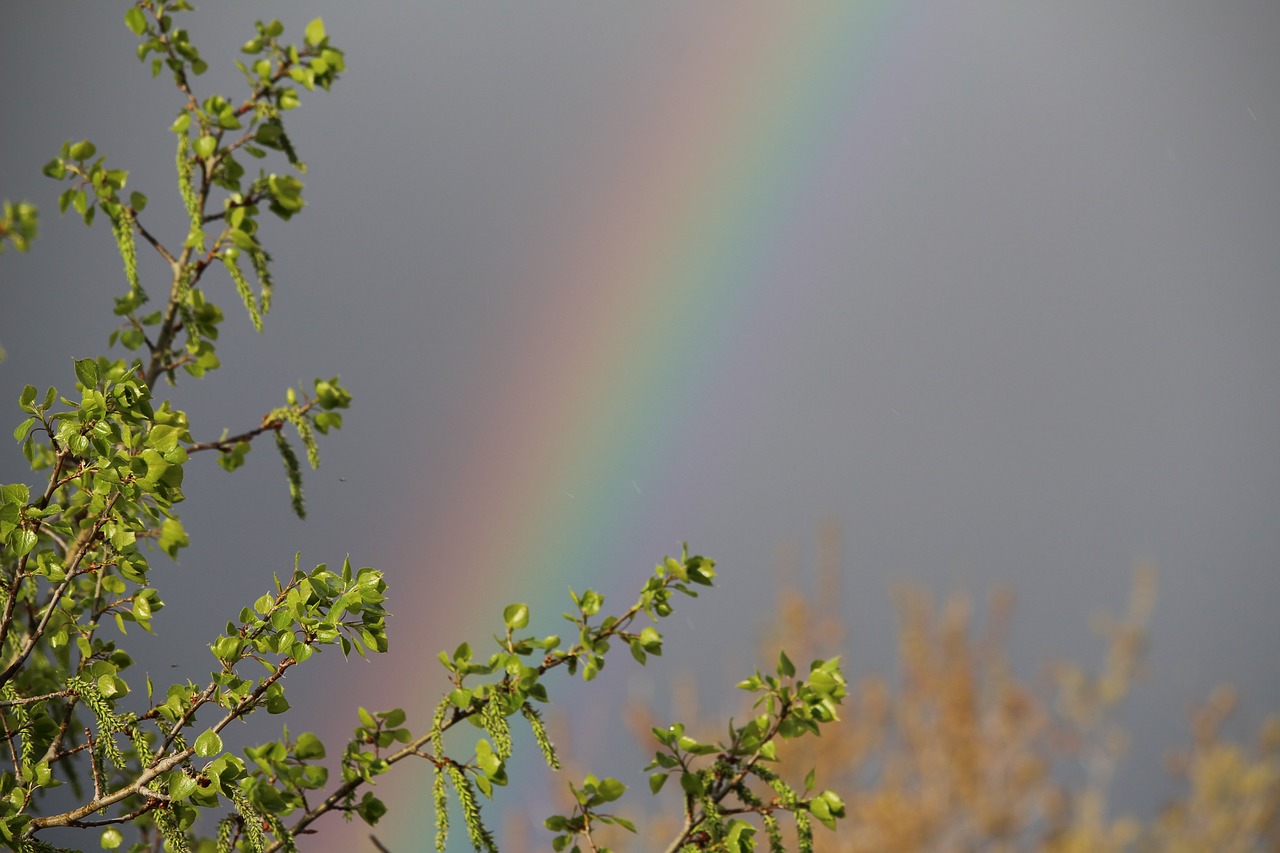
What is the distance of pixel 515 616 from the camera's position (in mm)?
Result: 1642

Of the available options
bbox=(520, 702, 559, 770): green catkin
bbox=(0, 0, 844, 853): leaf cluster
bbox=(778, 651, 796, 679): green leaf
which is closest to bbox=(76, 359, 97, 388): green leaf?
bbox=(0, 0, 844, 853): leaf cluster

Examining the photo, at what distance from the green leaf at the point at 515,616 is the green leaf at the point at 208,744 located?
485 millimetres

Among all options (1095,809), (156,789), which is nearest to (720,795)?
(156,789)

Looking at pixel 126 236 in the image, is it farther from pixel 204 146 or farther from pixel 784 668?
pixel 784 668

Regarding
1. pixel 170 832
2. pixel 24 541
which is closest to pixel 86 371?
pixel 24 541

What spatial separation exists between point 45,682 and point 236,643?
74 centimetres

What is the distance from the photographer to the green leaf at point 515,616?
1.64 m

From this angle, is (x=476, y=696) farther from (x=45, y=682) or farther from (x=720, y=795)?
(x=45, y=682)

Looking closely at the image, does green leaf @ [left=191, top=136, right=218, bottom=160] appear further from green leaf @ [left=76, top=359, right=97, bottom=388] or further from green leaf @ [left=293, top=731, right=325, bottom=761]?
green leaf @ [left=293, top=731, right=325, bottom=761]

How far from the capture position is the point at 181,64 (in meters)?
2.19

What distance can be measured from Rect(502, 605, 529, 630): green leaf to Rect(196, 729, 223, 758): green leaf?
0.49m

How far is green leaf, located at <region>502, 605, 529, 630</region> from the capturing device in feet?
5.37

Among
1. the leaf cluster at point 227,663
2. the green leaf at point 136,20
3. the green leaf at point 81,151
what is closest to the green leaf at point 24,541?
the leaf cluster at point 227,663

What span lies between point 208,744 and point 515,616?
0.52 metres
